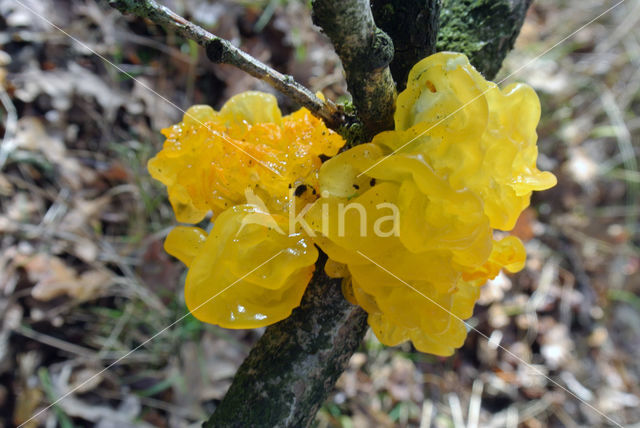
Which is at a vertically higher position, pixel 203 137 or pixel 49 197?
pixel 203 137

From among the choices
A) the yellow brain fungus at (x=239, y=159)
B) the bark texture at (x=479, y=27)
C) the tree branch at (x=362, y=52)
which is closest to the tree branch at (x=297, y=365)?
the yellow brain fungus at (x=239, y=159)

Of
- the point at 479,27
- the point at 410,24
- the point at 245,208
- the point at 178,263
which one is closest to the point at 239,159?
the point at 245,208

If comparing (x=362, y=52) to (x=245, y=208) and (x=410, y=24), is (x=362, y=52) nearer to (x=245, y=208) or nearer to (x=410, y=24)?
(x=410, y=24)

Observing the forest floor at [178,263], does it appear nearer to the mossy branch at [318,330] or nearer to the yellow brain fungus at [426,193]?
the mossy branch at [318,330]

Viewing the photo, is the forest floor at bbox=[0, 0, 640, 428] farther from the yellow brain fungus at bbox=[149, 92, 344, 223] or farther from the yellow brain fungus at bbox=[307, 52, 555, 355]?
the yellow brain fungus at bbox=[307, 52, 555, 355]

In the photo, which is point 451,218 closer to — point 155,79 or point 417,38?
point 417,38

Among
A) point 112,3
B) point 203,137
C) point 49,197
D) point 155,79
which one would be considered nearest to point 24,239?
point 49,197
